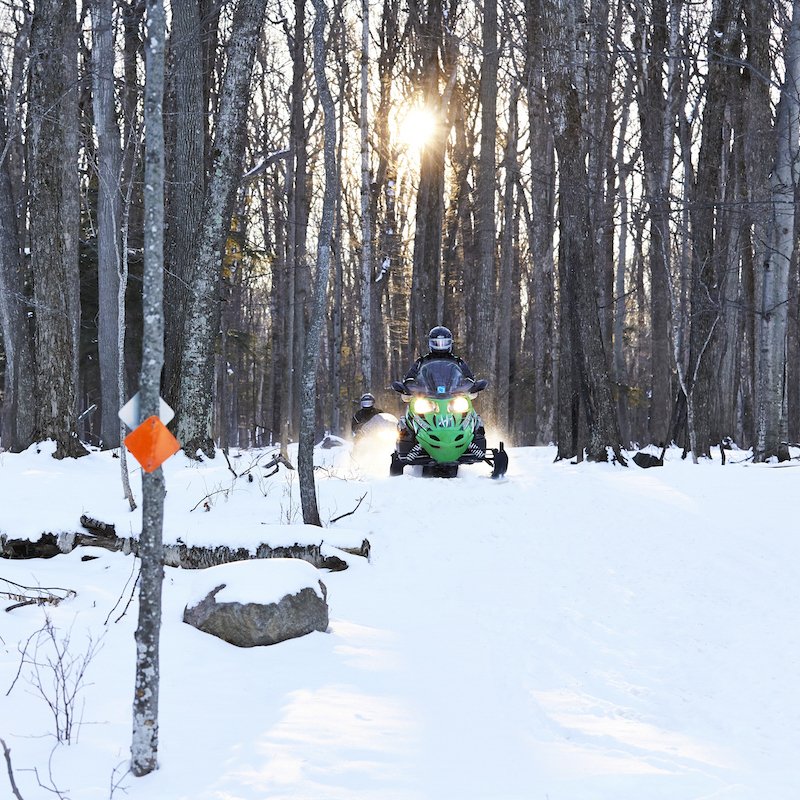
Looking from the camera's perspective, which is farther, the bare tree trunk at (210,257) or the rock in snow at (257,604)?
the bare tree trunk at (210,257)

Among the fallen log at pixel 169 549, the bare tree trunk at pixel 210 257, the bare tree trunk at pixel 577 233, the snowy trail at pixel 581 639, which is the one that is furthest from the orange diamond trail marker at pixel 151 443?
the bare tree trunk at pixel 577 233

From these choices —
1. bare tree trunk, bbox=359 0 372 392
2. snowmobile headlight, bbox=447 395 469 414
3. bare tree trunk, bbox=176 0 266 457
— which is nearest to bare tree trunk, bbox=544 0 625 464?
snowmobile headlight, bbox=447 395 469 414

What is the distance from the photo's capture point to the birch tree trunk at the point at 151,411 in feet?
12.0

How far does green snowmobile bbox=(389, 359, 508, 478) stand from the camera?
1114cm

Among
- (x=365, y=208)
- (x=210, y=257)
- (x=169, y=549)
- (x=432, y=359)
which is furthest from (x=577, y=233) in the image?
(x=169, y=549)

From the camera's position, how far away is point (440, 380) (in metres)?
11.4

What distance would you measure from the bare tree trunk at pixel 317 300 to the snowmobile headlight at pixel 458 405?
3.40 m

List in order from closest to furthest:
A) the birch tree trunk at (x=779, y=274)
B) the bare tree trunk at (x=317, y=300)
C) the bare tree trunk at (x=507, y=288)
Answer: the bare tree trunk at (x=317, y=300)
the birch tree trunk at (x=779, y=274)
the bare tree trunk at (x=507, y=288)

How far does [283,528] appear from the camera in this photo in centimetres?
755

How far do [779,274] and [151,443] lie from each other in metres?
11.4

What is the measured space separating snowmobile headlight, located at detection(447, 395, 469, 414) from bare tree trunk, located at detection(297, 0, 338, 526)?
340 cm

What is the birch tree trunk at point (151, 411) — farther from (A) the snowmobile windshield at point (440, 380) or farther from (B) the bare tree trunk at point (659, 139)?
(B) the bare tree trunk at point (659, 139)

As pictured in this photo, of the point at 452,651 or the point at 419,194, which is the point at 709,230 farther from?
the point at 452,651

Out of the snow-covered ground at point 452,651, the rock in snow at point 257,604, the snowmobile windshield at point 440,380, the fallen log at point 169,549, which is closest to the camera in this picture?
the snow-covered ground at point 452,651
